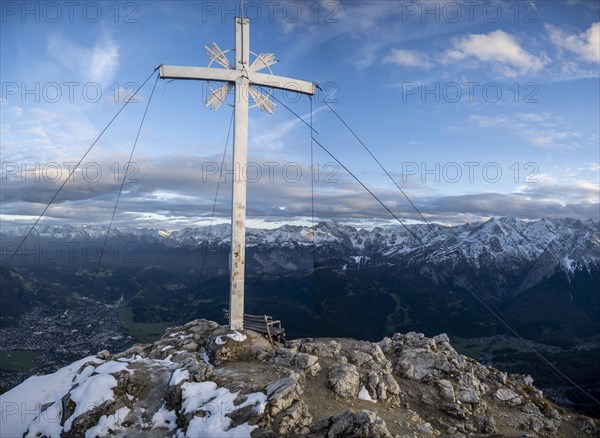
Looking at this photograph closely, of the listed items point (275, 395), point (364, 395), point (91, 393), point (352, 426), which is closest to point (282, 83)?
point (275, 395)

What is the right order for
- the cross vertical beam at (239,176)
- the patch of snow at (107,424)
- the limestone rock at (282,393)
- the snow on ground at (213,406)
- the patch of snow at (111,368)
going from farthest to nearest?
the cross vertical beam at (239,176)
the patch of snow at (111,368)
the patch of snow at (107,424)
the limestone rock at (282,393)
the snow on ground at (213,406)

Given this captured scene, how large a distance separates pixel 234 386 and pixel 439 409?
11.6m

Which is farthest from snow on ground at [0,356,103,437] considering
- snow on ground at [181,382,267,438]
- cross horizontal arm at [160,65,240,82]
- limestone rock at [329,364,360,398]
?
cross horizontal arm at [160,65,240,82]

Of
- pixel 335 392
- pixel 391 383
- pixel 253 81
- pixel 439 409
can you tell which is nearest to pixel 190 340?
pixel 335 392

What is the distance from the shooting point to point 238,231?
81.1 feet

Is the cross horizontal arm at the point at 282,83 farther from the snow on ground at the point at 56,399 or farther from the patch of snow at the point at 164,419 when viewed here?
the patch of snow at the point at 164,419

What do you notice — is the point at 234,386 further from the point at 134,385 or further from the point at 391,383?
the point at 391,383

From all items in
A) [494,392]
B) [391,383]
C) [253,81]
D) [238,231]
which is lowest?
[494,392]

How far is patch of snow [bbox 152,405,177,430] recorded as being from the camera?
17984 mm

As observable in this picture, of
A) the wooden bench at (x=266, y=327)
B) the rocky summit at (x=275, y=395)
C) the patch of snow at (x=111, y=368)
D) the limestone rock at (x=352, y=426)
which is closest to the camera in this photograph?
the limestone rock at (x=352, y=426)

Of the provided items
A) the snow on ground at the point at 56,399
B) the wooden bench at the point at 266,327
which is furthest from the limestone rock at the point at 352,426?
the snow on ground at the point at 56,399

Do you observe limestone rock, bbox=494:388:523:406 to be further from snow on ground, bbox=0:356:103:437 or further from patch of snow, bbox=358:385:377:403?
snow on ground, bbox=0:356:103:437

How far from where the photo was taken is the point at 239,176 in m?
24.4

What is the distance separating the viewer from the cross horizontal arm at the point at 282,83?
25.4 m
